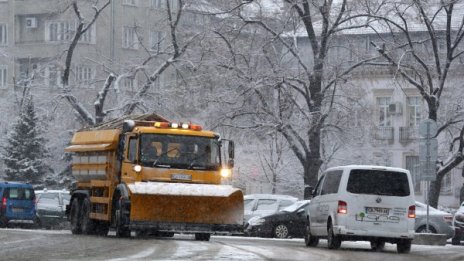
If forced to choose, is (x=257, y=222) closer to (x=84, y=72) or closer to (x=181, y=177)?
(x=181, y=177)

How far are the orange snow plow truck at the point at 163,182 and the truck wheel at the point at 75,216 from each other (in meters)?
1.38

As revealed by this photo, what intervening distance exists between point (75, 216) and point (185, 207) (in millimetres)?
5799

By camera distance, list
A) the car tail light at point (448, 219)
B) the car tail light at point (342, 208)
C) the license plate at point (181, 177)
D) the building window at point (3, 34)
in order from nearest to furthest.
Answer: the car tail light at point (342, 208), the license plate at point (181, 177), the car tail light at point (448, 219), the building window at point (3, 34)

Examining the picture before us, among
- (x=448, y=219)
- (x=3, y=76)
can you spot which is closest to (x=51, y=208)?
(x=448, y=219)

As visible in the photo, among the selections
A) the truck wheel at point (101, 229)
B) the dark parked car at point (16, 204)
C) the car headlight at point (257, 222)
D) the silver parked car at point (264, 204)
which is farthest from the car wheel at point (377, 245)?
the dark parked car at point (16, 204)

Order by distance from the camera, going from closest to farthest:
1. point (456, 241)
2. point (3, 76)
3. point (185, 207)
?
point (185, 207) < point (456, 241) < point (3, 76)

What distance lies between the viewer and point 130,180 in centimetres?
2691

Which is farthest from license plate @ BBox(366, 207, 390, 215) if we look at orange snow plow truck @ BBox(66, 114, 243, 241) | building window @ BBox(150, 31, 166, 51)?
building window @ BBox(150, 31, 166, 51)

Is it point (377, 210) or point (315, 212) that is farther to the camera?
point (315, 212)

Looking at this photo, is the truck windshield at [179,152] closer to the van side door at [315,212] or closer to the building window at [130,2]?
the van side door at [315,212]

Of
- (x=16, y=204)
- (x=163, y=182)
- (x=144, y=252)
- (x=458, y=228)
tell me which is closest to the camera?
(x=144, y=252)

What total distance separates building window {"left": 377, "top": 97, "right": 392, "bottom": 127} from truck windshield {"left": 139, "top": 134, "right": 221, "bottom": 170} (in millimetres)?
42512

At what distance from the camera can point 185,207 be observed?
26.5m

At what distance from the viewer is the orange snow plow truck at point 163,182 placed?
26.3m
